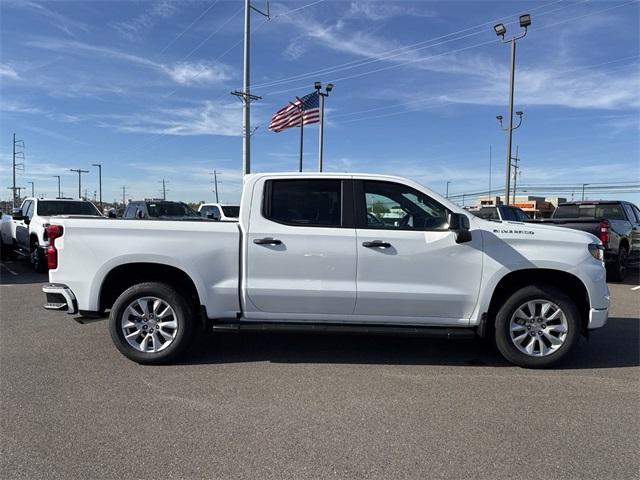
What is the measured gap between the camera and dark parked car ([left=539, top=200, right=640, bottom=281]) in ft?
34.1

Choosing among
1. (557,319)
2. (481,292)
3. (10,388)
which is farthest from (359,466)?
(10,388)

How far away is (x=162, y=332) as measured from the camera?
5.08 metres

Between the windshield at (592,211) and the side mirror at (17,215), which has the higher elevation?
the windshield at (592,211)

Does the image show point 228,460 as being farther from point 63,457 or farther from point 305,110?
point 305,110

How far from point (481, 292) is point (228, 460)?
2.94 m

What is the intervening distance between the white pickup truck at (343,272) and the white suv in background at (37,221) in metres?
7.40

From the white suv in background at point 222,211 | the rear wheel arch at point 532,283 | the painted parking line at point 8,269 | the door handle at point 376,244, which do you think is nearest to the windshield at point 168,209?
the white suv in background at point 222,211

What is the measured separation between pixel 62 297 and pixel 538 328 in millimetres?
4852

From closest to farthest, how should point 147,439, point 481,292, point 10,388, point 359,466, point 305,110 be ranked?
1. point 359,466
2. point 147,439
3. point 10,388
4. point 481,292
5. point 305,110

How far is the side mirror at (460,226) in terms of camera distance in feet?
15.9

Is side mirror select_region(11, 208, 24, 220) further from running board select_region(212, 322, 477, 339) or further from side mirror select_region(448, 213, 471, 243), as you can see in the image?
side mirror select_region(448, 213, 471, 243)

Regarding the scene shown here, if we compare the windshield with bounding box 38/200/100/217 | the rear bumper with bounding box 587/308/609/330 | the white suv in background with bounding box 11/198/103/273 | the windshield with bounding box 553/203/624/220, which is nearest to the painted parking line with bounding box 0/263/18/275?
the white suv in background with bounding box 11/198/103/273

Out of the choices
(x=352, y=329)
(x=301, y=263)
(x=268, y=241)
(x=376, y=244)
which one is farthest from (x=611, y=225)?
(x=268, y=241)

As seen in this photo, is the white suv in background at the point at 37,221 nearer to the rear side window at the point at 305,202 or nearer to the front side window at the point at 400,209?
the rear side window at the point at 305,202
